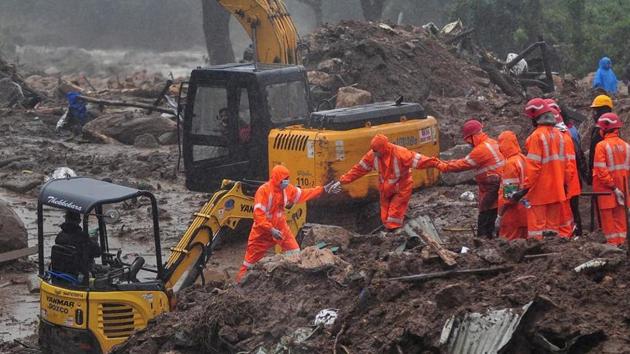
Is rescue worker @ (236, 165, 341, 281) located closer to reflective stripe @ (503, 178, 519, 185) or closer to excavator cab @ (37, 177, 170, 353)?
excavator cab @ (37, 177, 170, 353)

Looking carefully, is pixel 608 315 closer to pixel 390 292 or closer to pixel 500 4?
pixel 390 292

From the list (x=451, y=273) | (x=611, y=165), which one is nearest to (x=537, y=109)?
(x=611, y=165)

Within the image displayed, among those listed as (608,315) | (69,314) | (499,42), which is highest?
(499,42)

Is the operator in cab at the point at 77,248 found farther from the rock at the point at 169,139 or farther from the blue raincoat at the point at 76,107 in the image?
the blue raincoat at the point at 76,107

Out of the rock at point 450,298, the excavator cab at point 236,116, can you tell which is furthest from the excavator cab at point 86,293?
the excavator cab at point 236,116

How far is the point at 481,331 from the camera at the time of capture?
6.88m

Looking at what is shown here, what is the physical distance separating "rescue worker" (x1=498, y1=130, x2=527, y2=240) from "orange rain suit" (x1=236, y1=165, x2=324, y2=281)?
2.08 meters

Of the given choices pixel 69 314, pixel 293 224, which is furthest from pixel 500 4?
Result: pixel 69 314

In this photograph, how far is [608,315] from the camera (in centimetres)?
677

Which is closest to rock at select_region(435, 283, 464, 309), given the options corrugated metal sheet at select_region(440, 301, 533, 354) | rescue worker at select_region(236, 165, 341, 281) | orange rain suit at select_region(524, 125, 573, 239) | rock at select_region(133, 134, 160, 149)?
corrugated metal sheet at select_region(440, 301, 533, 354)

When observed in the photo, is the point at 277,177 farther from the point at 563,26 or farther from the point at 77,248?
the point at 563,26

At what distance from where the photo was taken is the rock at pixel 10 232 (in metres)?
14.1

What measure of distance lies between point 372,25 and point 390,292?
1655 cm

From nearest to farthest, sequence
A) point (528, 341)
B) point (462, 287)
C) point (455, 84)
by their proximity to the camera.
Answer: point (528, 341)
point (462, 287)
point (455, 84)
